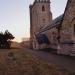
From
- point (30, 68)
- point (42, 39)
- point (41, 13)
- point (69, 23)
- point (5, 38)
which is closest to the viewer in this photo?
point (30, 68)

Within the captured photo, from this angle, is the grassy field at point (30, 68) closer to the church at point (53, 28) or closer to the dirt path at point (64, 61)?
the dirt path at point (64, 61)

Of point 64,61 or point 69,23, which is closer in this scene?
point 64,61

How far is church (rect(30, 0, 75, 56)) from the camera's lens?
107ft

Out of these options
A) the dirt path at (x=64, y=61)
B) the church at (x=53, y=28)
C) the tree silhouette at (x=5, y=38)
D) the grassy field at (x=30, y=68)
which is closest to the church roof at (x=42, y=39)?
the church at (x=53, y=28)

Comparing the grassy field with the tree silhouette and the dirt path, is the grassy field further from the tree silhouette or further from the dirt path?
the tree silhouette

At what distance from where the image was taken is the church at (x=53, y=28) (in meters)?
32.5

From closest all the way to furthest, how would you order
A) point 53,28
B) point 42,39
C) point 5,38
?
point 53,28 → point 42,39 → point 5,38

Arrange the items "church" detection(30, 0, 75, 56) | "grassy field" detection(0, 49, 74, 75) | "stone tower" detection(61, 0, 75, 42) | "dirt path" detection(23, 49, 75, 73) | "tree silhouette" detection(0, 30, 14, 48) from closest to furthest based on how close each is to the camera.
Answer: "grassy field" detection(0, 49, 74, 75) → "dirt path" detection(23, 49, 75, 73) → "stone tower" detection(61, 0, 75, 42) → "church" detection(30, 0, 75, 56) → "tree silhouette" detection(0, 30, 14, 48)

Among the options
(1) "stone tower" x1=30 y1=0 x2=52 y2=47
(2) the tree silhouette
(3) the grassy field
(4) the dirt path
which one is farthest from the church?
(3) the grassy field

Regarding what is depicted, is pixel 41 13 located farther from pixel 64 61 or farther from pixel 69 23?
pixel 64 61

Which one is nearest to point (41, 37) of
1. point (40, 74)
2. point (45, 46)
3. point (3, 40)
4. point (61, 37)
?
point (45, 46)

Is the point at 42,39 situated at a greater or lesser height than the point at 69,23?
lesser

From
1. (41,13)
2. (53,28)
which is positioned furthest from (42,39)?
(41,13)

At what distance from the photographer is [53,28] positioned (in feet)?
169
